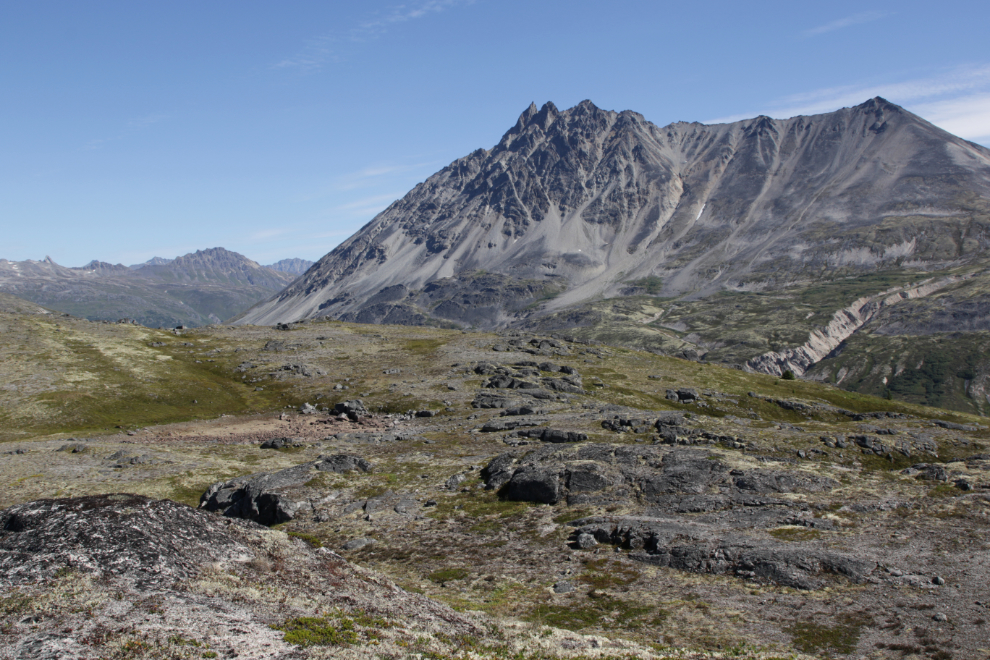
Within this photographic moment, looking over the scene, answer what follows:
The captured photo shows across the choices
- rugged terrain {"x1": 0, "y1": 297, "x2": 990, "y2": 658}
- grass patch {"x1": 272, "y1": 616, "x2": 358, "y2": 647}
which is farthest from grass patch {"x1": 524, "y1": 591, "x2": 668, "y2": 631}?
grass patch {"x1": 272, "y1": 616, "x2": 358, "y2": 647}

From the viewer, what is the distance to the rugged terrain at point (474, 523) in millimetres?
21000

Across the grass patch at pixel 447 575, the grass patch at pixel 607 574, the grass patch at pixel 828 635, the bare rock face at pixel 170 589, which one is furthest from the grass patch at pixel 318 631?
the grass patch at pixel 828 635

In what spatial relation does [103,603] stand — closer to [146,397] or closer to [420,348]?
[146,397]

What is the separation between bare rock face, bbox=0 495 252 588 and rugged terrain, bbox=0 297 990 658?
10 cm

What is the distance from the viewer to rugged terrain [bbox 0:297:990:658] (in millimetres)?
21000

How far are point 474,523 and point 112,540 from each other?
85.7 ft

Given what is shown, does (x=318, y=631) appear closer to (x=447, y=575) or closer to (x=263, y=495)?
(x=447, y=575)

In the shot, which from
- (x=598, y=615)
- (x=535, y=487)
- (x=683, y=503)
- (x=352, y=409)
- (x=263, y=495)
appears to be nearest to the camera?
(x=598, y=615)

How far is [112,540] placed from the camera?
21.8m

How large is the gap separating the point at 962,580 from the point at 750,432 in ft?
117

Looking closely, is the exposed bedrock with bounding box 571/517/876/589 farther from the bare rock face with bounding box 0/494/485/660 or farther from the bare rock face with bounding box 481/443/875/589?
the bare rock face with bounding box 0/494/485/660

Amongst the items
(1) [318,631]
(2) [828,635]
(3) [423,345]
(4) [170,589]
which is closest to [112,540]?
(4) [170,589]

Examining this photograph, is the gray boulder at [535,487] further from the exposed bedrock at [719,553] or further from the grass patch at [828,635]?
the grass patch at [828,635]

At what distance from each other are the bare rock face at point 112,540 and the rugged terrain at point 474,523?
100mm
